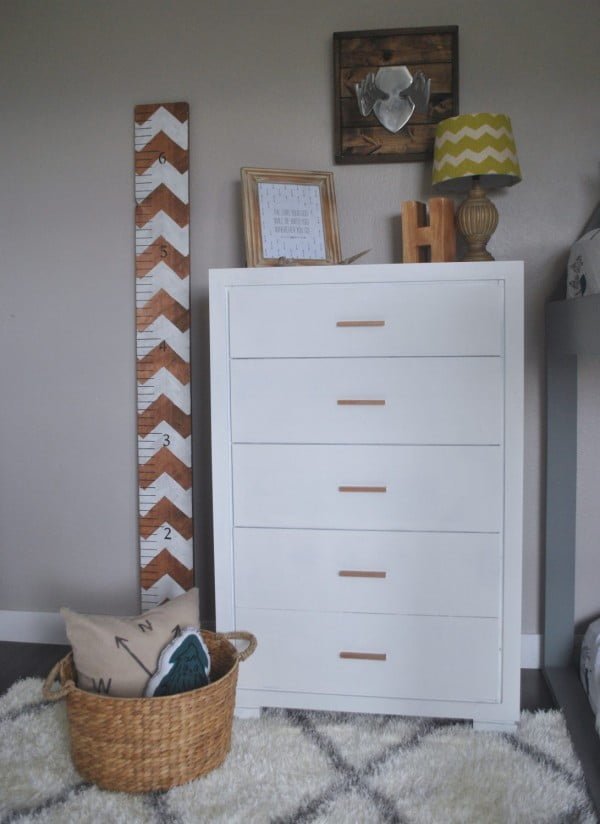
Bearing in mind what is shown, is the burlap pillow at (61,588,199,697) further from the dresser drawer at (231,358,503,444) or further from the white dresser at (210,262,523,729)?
the dresser drawer at (231,358,503,444)

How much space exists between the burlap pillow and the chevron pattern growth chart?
611 millimetres

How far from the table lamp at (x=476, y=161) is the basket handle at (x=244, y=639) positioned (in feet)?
3.67

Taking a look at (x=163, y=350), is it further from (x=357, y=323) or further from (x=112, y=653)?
(x=112, y=653)

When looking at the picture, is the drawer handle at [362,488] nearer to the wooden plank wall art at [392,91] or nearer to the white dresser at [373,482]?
the white dresser at [373,482]

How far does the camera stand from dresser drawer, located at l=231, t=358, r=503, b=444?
71.2 inches

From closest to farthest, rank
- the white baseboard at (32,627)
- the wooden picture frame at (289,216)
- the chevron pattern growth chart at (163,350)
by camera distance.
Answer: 1. the wooden picture frame at (289,216)
2. the chevron pattern growth chart at (163,350)
3. the white baseboard at (32,627)

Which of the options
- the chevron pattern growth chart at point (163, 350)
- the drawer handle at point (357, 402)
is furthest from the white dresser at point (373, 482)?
the chevron pattern growth chart at point (163, 350)

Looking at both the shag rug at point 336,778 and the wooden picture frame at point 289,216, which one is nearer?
the shag rug at point 336,778

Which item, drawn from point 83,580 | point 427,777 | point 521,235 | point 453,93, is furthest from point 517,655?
point 453,93

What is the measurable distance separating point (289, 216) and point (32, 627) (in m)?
1.52

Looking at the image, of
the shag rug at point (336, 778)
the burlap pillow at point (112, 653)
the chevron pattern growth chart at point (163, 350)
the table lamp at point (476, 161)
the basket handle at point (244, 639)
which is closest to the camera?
the shag rug at point (336, 778)

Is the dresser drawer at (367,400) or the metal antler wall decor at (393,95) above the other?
the metal antler wall decor at (393,95)

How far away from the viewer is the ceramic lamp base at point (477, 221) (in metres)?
1.98

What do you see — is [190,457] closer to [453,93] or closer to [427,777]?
[427,777]
